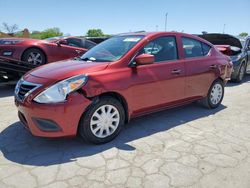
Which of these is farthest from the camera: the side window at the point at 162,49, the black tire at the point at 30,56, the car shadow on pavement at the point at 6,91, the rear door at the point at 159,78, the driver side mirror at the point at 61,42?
the driver side mirror at the point at 61,42

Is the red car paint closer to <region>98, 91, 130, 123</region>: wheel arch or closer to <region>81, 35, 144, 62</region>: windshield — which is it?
<region>81, 35, 144, 62</region>: windshield

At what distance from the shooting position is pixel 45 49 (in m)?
7.39

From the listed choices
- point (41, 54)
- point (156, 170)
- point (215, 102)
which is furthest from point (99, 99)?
point (41, 54)

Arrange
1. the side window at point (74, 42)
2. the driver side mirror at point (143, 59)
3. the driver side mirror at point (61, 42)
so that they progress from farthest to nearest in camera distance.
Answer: the side window at point (74, 42), the driver side mirror at point (61, 42), the driver side mirror at point (143, 59)

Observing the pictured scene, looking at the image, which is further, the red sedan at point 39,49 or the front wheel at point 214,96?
the red sedan at point 39,49

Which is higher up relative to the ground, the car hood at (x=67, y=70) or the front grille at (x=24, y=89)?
the car hood at (x=67, y=70)

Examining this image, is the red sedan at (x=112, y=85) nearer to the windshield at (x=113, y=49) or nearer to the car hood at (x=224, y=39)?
the windshield at (x=113, y=49)

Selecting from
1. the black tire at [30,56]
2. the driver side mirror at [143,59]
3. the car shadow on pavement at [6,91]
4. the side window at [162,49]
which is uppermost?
the side window at [162,49]

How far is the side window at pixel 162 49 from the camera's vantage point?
4.14 meters

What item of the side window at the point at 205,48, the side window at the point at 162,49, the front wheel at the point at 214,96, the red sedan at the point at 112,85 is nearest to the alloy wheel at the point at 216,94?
the front wheel at the point at 214,96

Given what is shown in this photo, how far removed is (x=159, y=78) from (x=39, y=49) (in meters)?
4.47

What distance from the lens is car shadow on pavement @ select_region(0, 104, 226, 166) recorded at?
3264 millimetres

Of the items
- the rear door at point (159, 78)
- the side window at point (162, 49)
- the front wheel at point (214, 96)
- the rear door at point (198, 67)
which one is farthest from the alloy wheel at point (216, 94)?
the side window at point (162, 49)

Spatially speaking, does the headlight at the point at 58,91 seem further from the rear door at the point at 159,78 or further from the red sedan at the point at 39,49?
the red sedan at the point at 39,49
